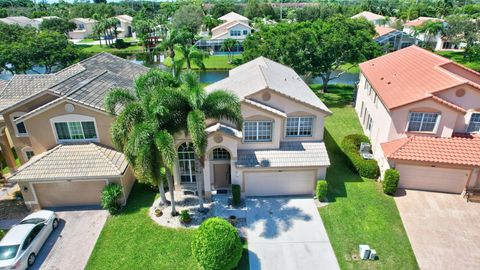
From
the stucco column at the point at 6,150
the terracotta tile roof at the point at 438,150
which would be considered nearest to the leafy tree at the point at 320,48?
the terracotta tile roof at the point at 438,150

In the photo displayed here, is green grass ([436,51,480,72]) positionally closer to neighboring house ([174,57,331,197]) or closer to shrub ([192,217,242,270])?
neighboring house ([174,57,331,197])

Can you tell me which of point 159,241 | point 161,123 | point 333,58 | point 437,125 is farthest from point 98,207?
point 333,58

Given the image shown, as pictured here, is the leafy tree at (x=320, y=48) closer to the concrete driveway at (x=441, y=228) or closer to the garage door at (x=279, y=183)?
the garage door at (x=279, y=183)

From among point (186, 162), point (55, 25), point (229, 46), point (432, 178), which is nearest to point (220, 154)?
point (186, 162)

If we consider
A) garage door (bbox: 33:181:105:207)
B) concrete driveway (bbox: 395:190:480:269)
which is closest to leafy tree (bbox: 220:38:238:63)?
garage door (bbox: 33:181:105:207)

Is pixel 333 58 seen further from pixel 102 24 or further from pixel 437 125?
pixel 102 24
